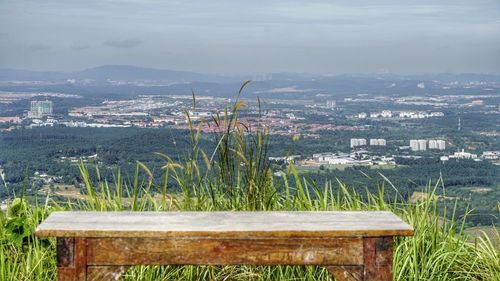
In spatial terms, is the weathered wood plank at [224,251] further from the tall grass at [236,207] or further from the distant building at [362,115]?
the distant building at [362,115]

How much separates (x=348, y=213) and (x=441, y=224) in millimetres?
1229

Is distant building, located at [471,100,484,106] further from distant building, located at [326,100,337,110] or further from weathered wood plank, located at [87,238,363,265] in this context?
weathered wood plank, located at [87,238,363,265]

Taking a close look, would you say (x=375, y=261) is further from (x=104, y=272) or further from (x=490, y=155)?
(x=490, y=155)

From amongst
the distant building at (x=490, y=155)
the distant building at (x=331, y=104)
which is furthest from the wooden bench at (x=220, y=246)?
the distant building at (x=331, y=104)

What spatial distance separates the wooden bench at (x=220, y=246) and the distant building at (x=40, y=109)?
1468 centimetres

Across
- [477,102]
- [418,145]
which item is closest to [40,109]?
[418,145]

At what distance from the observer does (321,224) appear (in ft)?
8.12

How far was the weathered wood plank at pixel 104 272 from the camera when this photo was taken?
7.77 feet

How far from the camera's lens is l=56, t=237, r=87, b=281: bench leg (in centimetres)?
235

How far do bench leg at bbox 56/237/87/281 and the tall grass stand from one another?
0.81 m

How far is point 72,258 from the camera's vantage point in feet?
7.73

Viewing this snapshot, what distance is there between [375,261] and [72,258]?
102cm

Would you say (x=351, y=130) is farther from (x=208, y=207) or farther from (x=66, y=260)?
(x=66, y=260)

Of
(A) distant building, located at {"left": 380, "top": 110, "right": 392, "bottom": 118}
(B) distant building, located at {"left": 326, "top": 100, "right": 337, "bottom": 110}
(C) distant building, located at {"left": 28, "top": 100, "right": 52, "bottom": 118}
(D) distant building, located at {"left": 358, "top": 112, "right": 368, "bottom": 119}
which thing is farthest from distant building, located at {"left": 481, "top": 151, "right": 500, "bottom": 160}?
(C) distant building, located at {"left": 28, "top": 100, "right": 52, "bottom": 118}
